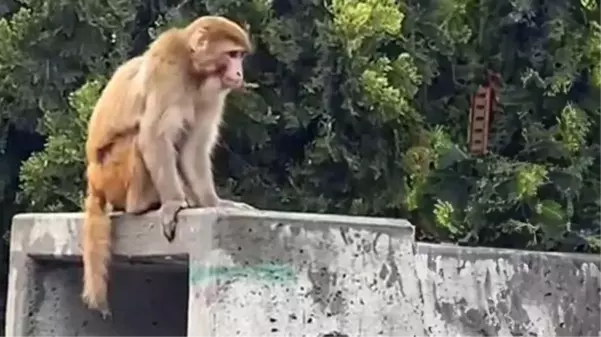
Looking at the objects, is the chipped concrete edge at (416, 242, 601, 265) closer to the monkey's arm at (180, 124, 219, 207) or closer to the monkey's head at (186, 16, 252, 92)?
the monkey's arm at (180, 124, 219, 207)

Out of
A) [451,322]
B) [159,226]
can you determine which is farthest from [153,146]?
[451,322]

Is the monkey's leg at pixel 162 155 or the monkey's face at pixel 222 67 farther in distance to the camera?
the monkey's face at pixel 222 67

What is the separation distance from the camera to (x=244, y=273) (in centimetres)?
513

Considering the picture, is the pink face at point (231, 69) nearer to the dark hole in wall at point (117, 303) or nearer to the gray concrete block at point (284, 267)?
the gray concrete block at point (284, 267)

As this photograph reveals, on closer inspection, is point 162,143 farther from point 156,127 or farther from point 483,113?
point 483,113

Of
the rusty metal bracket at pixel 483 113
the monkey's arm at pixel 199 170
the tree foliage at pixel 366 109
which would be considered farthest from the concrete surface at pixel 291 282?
the rusty metal bracket at pixel 483 113

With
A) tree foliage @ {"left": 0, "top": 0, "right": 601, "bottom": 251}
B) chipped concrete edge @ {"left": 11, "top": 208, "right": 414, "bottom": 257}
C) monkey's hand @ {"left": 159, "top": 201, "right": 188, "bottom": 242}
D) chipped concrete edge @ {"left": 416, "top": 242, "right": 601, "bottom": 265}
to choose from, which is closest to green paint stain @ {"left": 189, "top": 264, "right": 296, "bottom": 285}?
chipped concrete edge @ {"left": 11, "top": 208, "right": 414, "bottom": 257}

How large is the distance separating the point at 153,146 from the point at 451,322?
1.69 meters

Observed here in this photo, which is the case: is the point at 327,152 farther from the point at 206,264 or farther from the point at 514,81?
the point at 206,264

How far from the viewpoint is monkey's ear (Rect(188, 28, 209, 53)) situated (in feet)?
19.2

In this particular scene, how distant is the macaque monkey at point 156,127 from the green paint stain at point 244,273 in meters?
0.50

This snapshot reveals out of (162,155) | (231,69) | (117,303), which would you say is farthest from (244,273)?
(117,303)

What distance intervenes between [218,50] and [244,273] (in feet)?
3.70

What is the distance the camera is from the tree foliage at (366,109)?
9.32 meters
